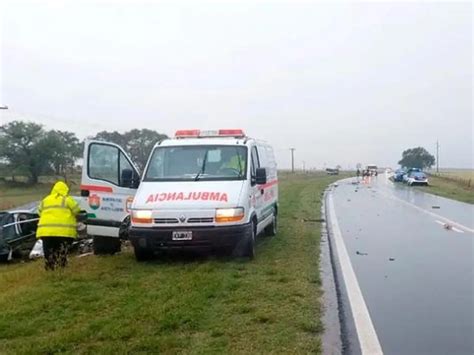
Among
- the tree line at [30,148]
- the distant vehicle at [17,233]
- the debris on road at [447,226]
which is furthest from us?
the tree line at [30,148]

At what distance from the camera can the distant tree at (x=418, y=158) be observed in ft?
461

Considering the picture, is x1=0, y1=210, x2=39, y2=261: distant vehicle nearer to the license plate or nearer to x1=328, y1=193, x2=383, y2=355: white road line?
the license plate

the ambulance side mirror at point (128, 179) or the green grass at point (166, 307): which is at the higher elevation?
the ambulance side mirror at point (128, 179)

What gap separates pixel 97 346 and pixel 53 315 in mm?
1350

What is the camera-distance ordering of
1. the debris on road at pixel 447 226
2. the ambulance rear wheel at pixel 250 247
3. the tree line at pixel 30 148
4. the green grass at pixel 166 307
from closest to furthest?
the green grass at pixel 166 307 → the ambulance rear wheel at pixel 250 247 → the debris on road at pixel 447 226 → the tree line at pixel 30 148

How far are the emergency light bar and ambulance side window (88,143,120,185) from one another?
162 centimetres

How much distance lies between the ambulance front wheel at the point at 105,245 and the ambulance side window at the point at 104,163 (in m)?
1.17

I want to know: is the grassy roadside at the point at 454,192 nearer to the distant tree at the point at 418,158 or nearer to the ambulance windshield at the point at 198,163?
the ambulance windshield at the point at 198,163

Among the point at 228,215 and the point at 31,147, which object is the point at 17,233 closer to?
the point at 228,215

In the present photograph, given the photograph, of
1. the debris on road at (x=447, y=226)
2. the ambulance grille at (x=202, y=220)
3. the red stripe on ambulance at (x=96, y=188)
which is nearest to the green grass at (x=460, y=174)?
the debris on road at (x=447, y=226)

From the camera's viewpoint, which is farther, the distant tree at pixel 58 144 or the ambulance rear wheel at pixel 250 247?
the distant tree at pixel 58 144

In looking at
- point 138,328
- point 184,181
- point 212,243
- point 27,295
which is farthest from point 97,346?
point 184,181

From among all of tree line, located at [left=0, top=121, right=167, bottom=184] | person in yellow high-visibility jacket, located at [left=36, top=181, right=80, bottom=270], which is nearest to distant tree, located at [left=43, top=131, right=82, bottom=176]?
tree line, located at [left=0, top=121, right=167, bottom=184]

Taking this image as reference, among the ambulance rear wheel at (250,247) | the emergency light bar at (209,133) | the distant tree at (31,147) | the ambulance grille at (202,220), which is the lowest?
the ambulance rear wheel at (250,247)
